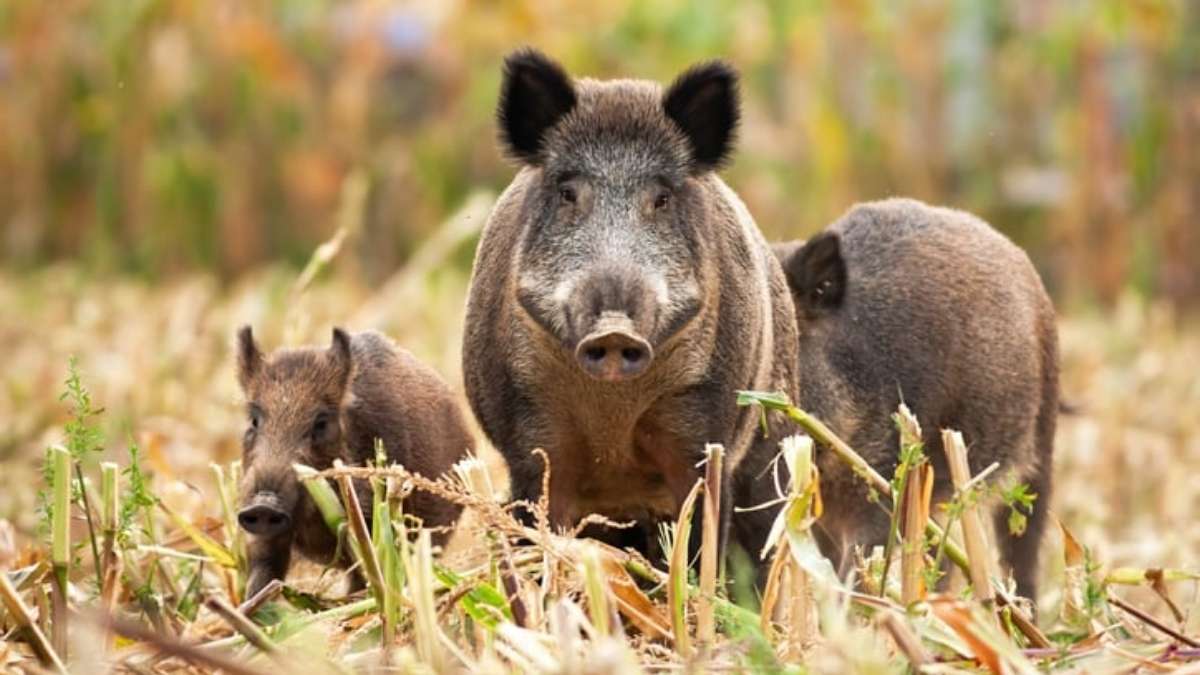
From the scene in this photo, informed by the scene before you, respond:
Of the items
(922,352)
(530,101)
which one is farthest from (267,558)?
(922,352)

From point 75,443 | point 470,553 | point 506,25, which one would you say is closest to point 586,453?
point 470,553

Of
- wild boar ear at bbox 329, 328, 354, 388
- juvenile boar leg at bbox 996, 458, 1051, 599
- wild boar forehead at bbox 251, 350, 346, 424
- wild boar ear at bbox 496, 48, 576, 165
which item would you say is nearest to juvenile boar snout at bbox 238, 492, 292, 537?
wild boar forehead at bbox 251, 350, 346, 424

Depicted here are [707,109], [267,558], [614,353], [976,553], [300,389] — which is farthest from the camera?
[300,389]

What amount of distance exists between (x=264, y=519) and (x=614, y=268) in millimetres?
1477

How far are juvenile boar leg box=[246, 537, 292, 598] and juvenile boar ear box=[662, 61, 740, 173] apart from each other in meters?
1.67

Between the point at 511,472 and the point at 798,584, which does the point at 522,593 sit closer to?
the point at 798,584

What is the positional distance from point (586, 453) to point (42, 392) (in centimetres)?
468

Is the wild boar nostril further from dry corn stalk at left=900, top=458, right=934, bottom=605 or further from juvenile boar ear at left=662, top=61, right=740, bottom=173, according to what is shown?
dry corn stalk at left=900, top=458, right=934, bottom=605

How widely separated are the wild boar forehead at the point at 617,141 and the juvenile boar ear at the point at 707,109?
40 mm

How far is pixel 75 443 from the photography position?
464 centimetres

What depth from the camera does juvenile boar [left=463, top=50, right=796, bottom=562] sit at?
17.6 feet

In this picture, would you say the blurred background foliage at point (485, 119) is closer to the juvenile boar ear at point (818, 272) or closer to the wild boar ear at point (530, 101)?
the juvenile boar ear at point (818, 272)

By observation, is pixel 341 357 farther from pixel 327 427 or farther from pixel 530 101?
pixel 530 101

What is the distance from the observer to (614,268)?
5176 millimetres
